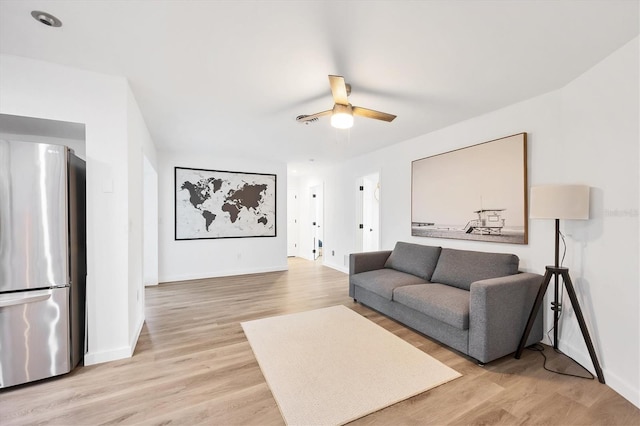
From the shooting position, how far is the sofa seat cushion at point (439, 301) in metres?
2.38

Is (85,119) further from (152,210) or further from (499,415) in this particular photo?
(499,415)

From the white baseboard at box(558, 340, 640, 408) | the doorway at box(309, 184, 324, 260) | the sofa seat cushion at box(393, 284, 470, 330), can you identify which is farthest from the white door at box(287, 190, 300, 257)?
the white baseboard at box(558, 340, 640, 408)

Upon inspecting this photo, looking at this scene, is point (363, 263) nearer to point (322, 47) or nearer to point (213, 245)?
point (322, 47)

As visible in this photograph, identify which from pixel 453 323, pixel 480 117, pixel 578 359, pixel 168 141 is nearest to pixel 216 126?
pixel 168 141

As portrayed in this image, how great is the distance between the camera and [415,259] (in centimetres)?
365

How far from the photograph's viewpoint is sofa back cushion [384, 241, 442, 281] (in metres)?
3.48

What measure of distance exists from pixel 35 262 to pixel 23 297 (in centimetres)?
25

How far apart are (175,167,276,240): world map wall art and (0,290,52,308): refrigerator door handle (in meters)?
3.21

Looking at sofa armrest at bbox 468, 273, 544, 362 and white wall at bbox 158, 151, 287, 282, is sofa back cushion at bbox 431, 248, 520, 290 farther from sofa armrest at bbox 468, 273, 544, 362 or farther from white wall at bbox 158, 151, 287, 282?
white wall at bbox 158, 151, 287, 282

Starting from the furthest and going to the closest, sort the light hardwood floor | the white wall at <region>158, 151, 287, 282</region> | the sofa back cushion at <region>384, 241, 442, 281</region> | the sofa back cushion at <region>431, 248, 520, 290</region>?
1. the white wall at <region>158, 151, 287, 282</region>
2. the sofa back cushion at <region>384, 241, 442, 281</region>
3. the sofa back cushion at <region>431, 248, 520, 290</region>
4. the light hardwood floor

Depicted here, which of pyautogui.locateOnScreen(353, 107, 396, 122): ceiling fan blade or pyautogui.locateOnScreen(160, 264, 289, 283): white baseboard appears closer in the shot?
pyautogui.locateOnScreen(353, 107, 396, 122): ceiling fan blade

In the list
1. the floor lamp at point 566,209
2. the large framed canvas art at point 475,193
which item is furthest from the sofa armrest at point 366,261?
A: the floor lamp at point 566,209

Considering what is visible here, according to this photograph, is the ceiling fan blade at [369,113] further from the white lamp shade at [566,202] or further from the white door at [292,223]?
the white door at [292,223]

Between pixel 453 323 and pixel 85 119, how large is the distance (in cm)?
355
